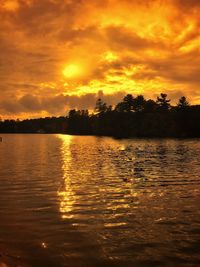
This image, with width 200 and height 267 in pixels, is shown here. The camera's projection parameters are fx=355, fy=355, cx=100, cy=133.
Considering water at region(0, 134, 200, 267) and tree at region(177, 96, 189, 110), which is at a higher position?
tree at region(177, 96, 189, 110)

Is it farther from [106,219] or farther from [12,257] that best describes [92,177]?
[12,257]

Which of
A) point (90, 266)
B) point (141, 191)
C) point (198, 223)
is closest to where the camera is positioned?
point (90, 266)

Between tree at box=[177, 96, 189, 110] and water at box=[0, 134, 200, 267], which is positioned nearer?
water at box=[0, 134, 200, 267]

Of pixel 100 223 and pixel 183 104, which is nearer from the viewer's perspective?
pixel 100 223

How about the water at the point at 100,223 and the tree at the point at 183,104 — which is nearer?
the water at the point at 100,223

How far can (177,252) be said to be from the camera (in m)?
14.3

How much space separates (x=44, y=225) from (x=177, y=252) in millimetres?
7289

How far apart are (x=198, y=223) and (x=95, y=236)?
5520 mm

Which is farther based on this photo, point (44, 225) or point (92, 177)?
point (92, 177)

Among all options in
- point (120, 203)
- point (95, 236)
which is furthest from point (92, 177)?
point (95, 236)

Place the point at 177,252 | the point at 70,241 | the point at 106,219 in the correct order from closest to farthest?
the point at 177,252 → the point at 70,241 → the point at 106,219

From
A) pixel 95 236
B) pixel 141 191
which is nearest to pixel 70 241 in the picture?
pixel 95 236

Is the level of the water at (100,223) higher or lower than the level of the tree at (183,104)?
lower

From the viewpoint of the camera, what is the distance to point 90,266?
13.0m
